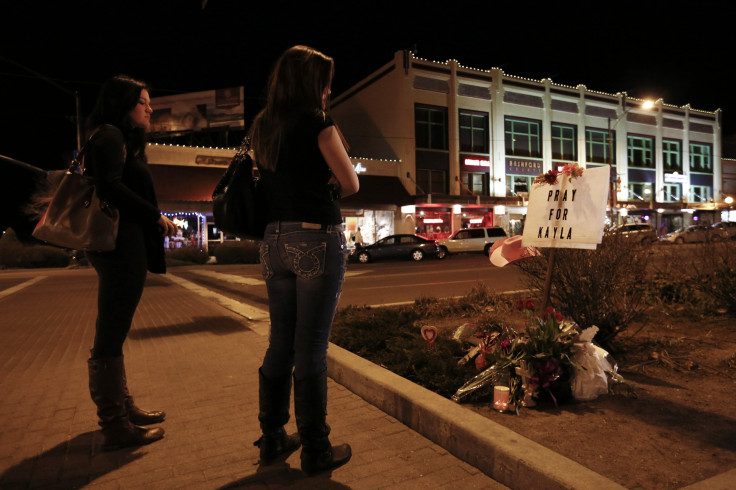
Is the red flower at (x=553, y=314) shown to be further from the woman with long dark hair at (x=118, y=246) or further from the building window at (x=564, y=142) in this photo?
the building window at (x=564, y=142)

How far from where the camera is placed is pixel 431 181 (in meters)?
30.6

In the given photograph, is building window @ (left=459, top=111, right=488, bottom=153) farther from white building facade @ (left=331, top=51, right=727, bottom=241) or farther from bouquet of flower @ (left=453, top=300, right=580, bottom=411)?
bouquet of flower @ (left=453, top=300, right=580, bottom=411)

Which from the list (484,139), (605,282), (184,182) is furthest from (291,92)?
(484,139)

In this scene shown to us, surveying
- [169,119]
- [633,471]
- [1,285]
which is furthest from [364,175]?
[633,471]

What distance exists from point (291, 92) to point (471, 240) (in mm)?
24398

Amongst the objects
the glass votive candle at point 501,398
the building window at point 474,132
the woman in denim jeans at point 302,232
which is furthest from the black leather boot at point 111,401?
the building window at point 474,132

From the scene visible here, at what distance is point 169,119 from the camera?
32438 millimetres

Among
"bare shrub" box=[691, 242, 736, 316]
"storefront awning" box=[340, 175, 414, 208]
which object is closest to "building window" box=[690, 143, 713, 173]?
"storefront awning" box=[340, 175, 414, 208]

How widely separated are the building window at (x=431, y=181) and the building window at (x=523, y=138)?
580 cm

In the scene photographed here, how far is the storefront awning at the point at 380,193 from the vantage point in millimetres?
27281

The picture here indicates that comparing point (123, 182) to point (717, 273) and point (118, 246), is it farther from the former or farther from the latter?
point (717, 273)

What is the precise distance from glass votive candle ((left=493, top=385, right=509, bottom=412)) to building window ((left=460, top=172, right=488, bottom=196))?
29.1 m

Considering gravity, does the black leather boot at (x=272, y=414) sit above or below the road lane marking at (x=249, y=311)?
above

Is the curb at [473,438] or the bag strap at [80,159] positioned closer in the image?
the curb at [473,438]
